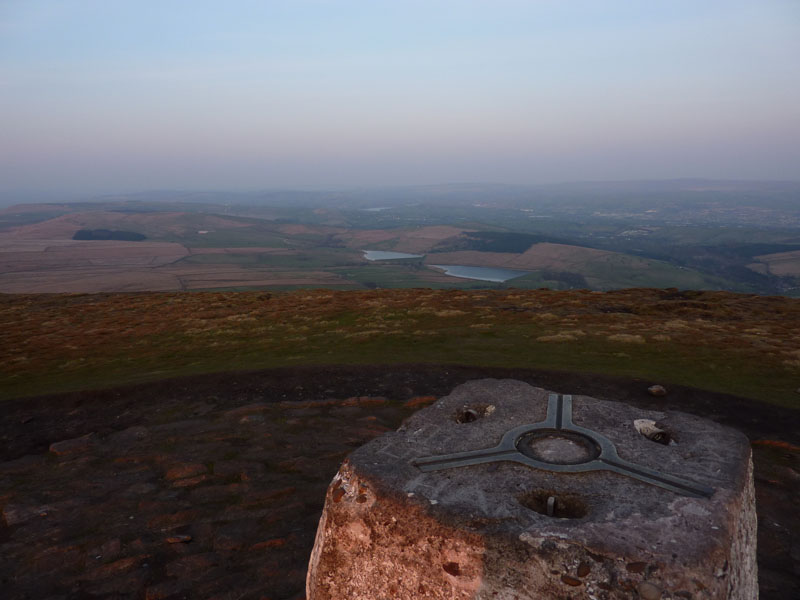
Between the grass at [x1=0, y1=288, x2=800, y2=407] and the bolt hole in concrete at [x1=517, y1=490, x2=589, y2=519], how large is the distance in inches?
377

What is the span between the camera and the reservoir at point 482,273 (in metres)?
130

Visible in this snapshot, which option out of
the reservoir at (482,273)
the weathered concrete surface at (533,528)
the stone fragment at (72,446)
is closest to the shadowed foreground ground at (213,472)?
the stone fragment at (72,446)

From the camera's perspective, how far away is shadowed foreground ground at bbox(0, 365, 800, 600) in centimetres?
694

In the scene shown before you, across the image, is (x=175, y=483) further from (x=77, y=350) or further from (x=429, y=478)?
(x=77, y=350)

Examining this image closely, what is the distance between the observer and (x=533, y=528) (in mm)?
4727

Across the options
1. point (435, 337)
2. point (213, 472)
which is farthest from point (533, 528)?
point (435, 337)

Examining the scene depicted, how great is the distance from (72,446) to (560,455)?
10918 millimetres

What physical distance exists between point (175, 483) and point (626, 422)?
8139 millimetres

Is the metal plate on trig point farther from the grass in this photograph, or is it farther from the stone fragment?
the stone fragment

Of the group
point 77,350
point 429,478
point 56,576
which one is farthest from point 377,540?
point 77,350

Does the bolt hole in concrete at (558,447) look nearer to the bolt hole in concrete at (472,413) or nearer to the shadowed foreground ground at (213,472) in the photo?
the bolt hole in concrete at (472,413)

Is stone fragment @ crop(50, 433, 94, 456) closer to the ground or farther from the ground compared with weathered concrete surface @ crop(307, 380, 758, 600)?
closer to the ground

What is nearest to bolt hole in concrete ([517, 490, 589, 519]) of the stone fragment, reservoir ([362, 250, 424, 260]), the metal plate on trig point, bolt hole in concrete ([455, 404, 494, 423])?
the metal plate on trig point

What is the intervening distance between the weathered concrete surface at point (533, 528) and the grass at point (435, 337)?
8411mm
